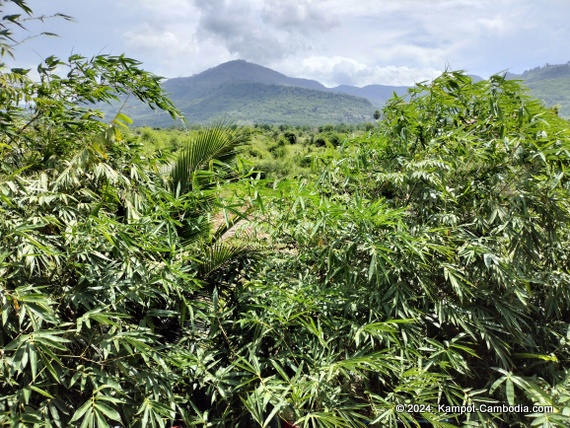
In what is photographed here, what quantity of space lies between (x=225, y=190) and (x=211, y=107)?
197 m

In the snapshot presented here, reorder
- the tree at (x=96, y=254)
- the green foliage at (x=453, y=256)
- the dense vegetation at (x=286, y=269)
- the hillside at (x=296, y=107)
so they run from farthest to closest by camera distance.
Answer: the hillside at (x=296, y=107) → the green foliage at (x=453, y=256) → the dense vegetation at (x=286, y=269) → the tree at (x=96, y=254)

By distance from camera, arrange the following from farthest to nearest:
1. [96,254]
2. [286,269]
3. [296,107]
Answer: [296,107] < [286,269] < [96,254]

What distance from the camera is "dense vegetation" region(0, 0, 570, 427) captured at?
164cm

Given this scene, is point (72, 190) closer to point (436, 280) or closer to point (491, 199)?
point (436, 280)

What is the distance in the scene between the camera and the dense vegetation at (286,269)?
5.38 feet

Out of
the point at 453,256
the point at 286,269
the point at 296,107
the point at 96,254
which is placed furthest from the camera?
the point at 296,107

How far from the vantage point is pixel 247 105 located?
171875 millimetres

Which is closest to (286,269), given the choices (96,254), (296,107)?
(96,254)

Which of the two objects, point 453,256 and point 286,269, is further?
point 286,269

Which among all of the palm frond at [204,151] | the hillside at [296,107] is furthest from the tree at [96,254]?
the hillside at [296,107]

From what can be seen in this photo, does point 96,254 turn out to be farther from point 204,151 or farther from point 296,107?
point 296,107

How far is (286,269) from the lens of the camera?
222cm

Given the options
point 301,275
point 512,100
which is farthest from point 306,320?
point 512,100

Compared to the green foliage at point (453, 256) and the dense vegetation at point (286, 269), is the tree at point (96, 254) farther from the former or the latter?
the green foliage at point (453, 256)
